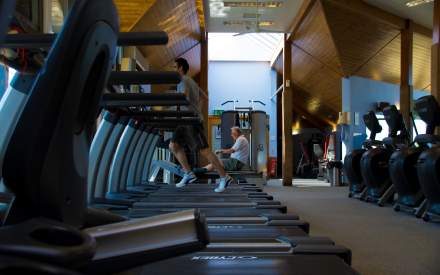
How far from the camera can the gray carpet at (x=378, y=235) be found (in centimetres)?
280

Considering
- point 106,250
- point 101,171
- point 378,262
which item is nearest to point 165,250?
point 106,250

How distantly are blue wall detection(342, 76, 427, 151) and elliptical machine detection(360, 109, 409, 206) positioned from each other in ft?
15.2

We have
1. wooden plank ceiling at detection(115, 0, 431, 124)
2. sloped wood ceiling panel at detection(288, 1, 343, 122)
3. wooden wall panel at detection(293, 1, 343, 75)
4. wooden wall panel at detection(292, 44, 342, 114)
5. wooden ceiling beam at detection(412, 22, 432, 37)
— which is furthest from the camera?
wooden wall panel at detection(292, 44, 342, 114)

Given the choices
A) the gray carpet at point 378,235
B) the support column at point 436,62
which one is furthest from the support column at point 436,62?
the gray carpet at point 378,235

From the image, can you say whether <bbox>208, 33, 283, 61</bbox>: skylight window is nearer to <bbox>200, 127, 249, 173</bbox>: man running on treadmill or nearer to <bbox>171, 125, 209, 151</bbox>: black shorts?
<bbox>200, 127, 249, 173</bbox>: man running on treadmill

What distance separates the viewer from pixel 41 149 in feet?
3.16

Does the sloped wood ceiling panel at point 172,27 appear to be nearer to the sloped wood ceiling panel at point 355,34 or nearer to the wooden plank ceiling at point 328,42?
the wooden plank ceiling at point 328,42

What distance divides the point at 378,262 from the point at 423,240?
39.2 inches

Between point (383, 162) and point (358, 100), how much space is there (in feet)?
17.4

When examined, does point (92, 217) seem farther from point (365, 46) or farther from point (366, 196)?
point (365, 46)

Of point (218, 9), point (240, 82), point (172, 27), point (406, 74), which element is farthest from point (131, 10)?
point (240, 82)

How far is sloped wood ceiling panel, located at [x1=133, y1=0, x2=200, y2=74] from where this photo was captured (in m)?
7.46

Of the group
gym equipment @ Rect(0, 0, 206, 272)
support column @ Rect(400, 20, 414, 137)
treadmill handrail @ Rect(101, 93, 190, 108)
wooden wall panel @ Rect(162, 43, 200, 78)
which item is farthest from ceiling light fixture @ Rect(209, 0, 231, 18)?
gym equipment @ Rect(0, 0, 206, 272)

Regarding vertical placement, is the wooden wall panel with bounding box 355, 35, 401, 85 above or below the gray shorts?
above
